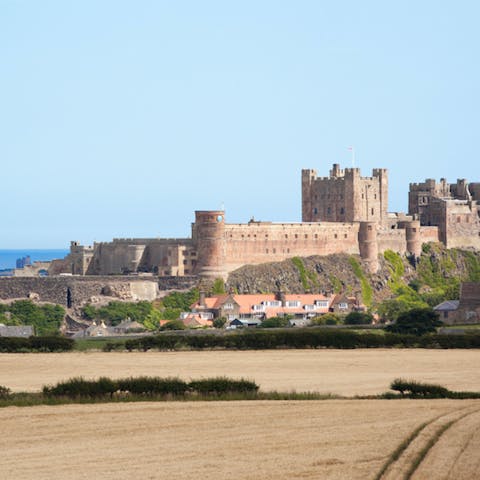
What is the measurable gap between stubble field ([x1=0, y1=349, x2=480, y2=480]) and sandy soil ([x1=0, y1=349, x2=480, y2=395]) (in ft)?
1.44

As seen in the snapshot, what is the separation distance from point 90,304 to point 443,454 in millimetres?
90109

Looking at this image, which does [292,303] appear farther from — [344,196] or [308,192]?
[308,192]

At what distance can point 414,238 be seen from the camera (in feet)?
489

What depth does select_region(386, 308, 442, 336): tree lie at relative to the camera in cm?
9506

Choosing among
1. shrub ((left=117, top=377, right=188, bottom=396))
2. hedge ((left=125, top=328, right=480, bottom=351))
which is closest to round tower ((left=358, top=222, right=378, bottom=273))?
hedge ((left=125, top=328, right=480, bottom=351))

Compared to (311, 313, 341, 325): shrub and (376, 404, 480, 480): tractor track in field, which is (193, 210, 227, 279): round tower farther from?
(376, 404, 480, 480): tractor track in field

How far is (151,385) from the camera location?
4875 centimetres

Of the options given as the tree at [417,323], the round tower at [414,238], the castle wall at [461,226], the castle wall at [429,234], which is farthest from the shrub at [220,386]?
the castle wall at [461,226]

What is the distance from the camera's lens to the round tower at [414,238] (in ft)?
488

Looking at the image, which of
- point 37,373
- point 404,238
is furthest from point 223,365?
point 404,238

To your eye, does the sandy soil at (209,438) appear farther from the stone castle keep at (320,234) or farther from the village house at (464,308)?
the stone castle keep at (320,234)

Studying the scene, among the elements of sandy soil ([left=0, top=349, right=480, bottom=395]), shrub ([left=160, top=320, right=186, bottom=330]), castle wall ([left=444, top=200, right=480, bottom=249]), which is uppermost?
castle wall ([left=444, top=200, right=480, bottom=249])

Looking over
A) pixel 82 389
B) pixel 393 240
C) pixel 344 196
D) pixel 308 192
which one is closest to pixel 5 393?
pixel 82 389

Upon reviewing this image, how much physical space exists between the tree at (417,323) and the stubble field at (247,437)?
39258 mm
